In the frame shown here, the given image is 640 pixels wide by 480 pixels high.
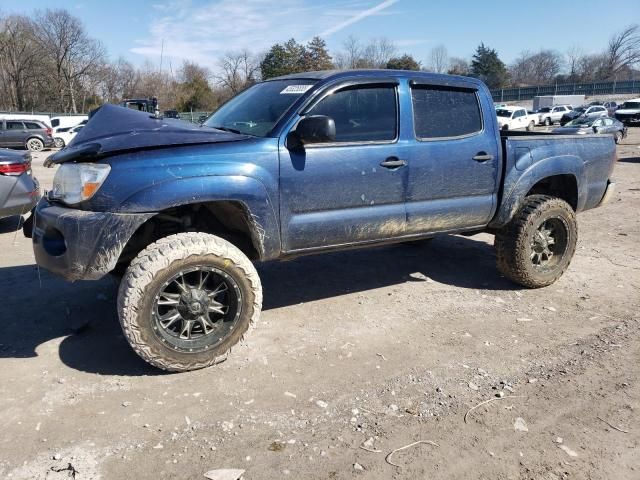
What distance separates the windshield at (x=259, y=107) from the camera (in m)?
3.75

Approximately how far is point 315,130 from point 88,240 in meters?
1.56

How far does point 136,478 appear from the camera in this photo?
2.40m

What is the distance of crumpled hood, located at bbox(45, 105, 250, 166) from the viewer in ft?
10.3

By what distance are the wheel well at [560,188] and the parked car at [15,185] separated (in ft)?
21.1

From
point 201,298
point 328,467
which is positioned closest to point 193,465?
point 328,467

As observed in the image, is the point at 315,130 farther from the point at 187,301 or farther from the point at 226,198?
the point at 187,301

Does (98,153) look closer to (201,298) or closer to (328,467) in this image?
(201,298)

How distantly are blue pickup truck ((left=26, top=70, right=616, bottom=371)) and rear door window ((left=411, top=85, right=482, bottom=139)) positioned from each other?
0.04ft

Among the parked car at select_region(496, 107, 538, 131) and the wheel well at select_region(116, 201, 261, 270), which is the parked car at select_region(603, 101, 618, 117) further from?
the wheel well at select_region(116, 201, 261, 270)

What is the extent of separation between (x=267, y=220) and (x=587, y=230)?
563 cm

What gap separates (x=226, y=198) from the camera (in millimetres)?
3295

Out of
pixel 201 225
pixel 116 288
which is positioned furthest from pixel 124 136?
pixel 116 288

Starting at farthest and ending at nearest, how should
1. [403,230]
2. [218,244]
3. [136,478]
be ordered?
[403,230] < [218,244] < [136,478]

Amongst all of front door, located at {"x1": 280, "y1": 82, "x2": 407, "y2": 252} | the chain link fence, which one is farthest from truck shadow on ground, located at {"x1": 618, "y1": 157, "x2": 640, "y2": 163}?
the chain link fence
